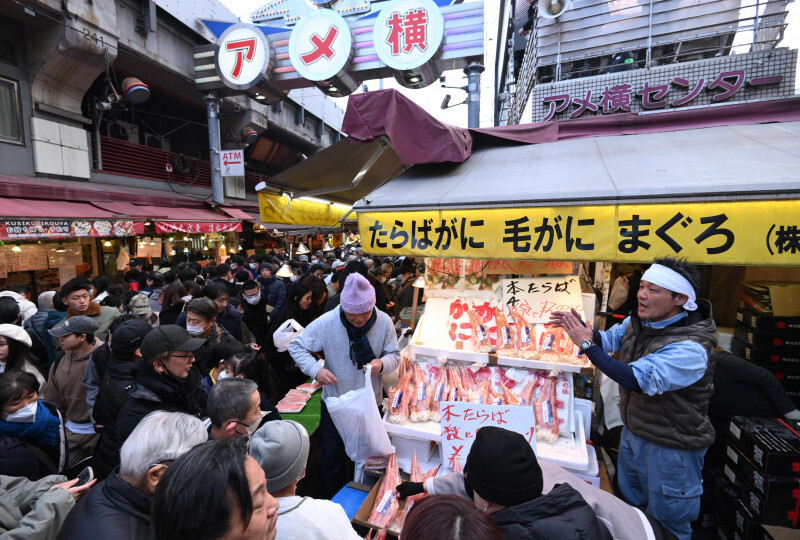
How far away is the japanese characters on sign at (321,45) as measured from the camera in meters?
11.6

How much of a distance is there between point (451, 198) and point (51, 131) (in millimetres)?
11292

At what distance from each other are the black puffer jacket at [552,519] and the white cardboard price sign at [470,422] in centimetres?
119

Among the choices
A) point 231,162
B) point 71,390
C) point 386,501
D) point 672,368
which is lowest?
point 386,501

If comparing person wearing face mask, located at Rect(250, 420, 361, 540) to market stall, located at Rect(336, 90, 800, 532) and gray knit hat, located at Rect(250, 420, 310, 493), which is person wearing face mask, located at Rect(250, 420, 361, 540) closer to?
gray knit hat, located at Rect(250, 420, 310, 493)

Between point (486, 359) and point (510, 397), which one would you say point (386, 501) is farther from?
point (486, 359)

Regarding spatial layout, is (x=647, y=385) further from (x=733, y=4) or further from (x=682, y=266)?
(x=733, y=4)

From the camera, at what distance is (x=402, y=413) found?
331 centimetres

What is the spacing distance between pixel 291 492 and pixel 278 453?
0.26m

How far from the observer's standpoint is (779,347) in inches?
162

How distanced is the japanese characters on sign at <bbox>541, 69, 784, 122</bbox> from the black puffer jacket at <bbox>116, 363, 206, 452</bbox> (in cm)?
739

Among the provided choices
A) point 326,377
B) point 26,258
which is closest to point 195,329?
point 326,377

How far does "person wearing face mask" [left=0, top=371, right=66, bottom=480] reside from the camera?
2.34 metres

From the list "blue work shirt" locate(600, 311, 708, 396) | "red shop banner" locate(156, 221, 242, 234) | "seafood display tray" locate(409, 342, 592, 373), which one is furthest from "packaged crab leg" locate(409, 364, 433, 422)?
"red shop banner" locate(156, 221, 242, 234)

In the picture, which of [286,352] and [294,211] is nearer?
[286,352]
